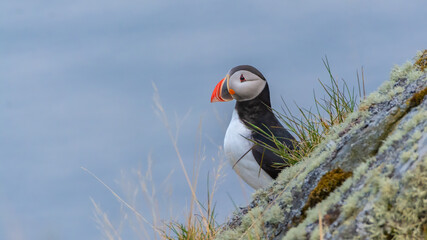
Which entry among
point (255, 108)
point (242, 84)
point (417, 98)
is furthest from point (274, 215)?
point (242, 84)

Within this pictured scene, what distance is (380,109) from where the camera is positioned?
3.64 metres

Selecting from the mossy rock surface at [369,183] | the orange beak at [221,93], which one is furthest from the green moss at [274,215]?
the orange beak at [221,93]

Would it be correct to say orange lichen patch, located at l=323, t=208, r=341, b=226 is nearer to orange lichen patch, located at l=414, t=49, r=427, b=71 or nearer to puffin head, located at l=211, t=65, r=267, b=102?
orange lichen patch, located at l=414, t=49, r=427, b=71

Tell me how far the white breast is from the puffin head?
0.41m

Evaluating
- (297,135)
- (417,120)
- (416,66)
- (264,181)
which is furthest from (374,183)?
(264,181)

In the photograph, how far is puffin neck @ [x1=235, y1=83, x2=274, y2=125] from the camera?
679 cm

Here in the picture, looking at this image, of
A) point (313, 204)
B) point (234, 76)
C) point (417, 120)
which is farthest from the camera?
point (234, 76)

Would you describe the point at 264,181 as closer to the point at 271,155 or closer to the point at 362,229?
the point at 271,155

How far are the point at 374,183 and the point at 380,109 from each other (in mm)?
1126

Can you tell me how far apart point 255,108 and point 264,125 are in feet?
1.20

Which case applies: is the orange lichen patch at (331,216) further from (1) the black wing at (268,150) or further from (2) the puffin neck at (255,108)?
(2) the puffin neck at (255,108)

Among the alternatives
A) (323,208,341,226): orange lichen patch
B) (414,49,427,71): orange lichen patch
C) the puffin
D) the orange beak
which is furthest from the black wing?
(323,208,341,226): orange lichen patch

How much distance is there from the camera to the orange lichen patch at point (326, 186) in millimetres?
3125

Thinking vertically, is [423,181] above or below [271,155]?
below
